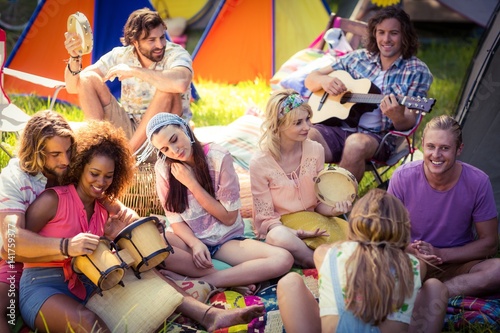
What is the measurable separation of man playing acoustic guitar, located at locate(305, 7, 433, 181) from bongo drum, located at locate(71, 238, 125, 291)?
6.34 feet

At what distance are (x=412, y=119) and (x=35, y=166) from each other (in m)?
2.39

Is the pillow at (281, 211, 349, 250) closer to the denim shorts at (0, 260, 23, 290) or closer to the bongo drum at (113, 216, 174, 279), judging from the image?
the bongo drum at (113, 216, 174, 279)

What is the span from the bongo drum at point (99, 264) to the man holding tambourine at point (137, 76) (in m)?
1.46

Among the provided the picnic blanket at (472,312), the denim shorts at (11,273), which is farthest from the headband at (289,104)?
the denim shorts at (11,273)

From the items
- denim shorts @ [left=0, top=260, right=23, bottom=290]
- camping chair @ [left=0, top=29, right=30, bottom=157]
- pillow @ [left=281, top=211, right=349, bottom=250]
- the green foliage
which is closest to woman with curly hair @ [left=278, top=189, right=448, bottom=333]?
pillow @ [left=281, top=211, right=349, bottom=250]

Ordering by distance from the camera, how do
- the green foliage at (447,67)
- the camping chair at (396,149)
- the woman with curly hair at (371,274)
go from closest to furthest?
the woman with curly hair at (371,274) < the camping chair at (396,149) < the green foliage at (447,67)

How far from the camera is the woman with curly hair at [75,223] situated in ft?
10.0

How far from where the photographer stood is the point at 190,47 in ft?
30.5

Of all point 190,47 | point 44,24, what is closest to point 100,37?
point 44,24

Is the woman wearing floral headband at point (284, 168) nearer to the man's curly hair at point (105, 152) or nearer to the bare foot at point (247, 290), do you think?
the bare foot at point (247, 290)

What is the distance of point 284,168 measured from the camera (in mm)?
4023

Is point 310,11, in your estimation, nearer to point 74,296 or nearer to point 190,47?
point 190,47

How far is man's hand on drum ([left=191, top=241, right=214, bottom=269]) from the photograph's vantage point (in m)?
3.59

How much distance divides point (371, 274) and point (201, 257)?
1.19 m
